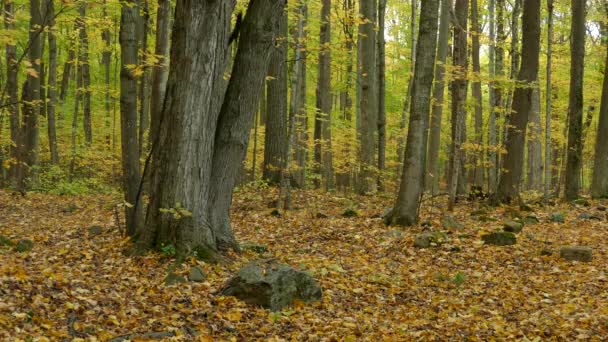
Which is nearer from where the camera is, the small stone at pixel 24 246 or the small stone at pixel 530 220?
the small stone at pixel 24 246

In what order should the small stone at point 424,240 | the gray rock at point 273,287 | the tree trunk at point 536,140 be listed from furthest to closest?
the tree trunk at point 536,140, the small stone at point 424,240, the gray rock at point 273,287

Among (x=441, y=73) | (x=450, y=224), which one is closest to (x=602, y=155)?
(x=441, y=73)

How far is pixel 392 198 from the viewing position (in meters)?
16.1

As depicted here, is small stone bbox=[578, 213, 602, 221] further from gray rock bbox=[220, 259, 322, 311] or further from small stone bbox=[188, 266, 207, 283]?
small stone bbox=[188, 266, 207, 283]

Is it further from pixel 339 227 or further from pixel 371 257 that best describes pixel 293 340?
pixel 339 227

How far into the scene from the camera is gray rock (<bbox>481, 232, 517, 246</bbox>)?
403 inches

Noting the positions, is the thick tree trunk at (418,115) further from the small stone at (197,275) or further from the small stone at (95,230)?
the small stone at (95,230)

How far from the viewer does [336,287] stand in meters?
7.67

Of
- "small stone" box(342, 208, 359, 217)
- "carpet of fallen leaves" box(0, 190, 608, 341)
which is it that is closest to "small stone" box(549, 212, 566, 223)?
"carpet of fallen leaves" box(0, 190, 608, 341)

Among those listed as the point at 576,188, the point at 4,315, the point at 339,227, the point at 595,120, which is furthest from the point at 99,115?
the point at 595,120

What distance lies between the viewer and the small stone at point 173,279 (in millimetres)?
6964

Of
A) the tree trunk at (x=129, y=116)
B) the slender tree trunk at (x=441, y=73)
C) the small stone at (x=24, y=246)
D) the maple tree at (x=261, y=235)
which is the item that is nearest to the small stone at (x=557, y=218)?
the maple tree at (x=261, y=235)

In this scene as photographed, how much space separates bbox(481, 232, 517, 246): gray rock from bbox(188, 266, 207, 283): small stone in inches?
→ 219

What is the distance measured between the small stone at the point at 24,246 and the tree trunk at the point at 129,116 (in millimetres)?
1432
